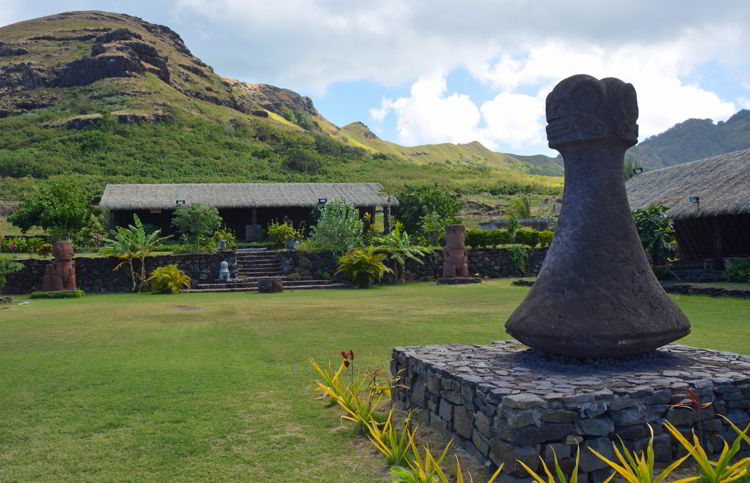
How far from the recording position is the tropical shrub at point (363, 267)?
22047mm

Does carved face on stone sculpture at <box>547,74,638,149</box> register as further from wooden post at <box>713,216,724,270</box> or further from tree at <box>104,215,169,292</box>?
tree at <box>104,215,169,292</box>

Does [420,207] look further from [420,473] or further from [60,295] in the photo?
[420,473]

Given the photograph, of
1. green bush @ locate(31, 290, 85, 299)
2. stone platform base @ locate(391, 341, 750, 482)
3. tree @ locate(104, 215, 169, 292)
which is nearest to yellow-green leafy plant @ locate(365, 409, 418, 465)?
stone platform base @ locate(391, 341, 750, 482)

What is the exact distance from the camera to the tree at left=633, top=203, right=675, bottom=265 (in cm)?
1867

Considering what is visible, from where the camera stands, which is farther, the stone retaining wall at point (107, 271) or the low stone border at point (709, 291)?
the stone retaining wall at point (107, 271)

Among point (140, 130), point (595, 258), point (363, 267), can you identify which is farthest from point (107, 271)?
point (140, 130)

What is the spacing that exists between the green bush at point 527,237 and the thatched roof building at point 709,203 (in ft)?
15.2

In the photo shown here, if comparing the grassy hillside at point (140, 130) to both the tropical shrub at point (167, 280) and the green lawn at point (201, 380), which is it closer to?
the tropical shrub at point (167, 280)

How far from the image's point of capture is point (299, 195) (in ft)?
113

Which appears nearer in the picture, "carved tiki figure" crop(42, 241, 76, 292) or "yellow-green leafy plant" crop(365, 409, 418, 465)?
"yellow-green leafy plant" crop(365, 409, 418, 465)

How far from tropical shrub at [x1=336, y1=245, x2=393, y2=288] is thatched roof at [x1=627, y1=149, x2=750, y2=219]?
33.3 feet

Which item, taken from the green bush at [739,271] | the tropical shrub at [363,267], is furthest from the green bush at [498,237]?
the green bush at [739,271]

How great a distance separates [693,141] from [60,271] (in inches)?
5862

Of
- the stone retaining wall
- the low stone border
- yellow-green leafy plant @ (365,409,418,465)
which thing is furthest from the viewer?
the stone retaining wall
